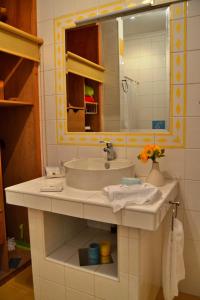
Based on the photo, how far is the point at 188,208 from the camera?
5.34 ft

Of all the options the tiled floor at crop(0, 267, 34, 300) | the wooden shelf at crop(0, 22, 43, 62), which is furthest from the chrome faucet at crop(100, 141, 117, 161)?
the tiled floor at crop(0, 267, 34, 300)

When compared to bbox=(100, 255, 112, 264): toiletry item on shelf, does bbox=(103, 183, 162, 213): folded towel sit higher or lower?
higher

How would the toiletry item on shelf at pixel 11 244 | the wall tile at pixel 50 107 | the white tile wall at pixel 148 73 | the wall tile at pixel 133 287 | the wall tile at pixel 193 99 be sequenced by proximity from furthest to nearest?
the toiletry item on shelf at pixel 11 244
the wall tile at pixel 50 107
the white tile wall at pixel 148 73
the wall tile at pixel 193 99
the wall tile at pixel 133 287

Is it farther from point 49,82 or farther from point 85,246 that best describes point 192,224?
point 49,82

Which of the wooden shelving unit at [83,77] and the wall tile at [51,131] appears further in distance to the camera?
the wall tile at [51,131]

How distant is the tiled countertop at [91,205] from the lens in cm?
114

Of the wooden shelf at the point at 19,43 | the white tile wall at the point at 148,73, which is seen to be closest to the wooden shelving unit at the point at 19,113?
the wooden shelf at the point at 19,43

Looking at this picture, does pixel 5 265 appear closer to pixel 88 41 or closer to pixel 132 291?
pixel 132 291

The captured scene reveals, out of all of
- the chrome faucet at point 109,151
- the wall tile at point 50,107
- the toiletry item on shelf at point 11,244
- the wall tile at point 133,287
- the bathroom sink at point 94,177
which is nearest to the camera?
the wall tile at point 133,287

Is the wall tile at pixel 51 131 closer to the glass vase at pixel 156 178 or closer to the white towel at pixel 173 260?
the glass vase at pixel 156 178

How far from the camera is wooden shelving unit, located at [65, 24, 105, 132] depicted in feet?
6.16

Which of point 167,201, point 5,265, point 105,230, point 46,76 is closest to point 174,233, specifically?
point 167,201

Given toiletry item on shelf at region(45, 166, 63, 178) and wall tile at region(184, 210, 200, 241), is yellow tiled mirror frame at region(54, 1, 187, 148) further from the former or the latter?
wall tile at region(184, 210, 200, 241)

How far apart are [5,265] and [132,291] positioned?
1.12 meters
